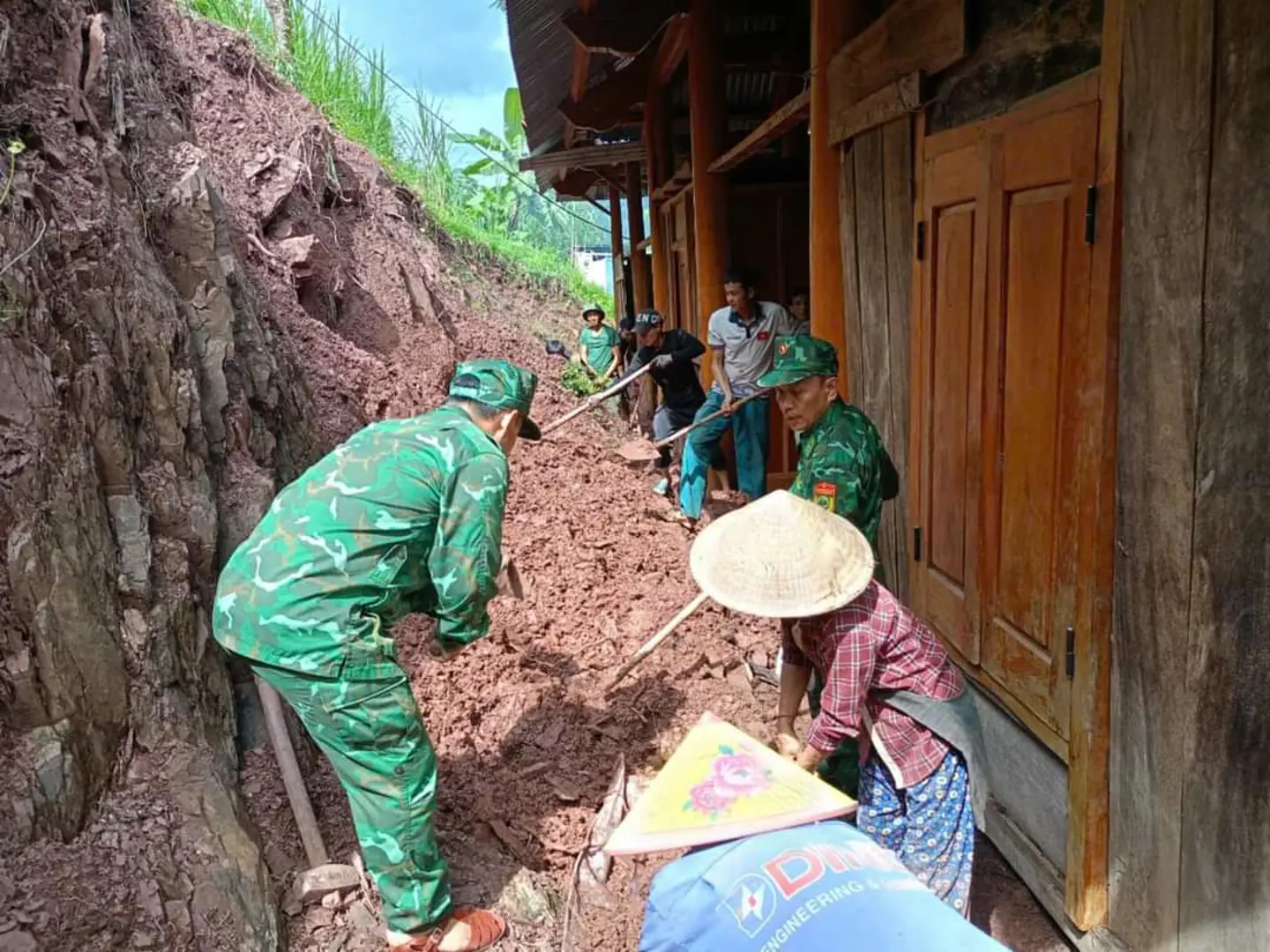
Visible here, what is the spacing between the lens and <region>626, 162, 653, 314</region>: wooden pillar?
1198 cm

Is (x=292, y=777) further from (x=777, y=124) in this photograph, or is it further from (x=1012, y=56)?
(x=777, y=124)

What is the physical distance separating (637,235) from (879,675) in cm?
1099

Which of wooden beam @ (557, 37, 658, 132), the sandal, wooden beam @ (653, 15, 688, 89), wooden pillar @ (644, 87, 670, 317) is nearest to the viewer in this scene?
the sandal

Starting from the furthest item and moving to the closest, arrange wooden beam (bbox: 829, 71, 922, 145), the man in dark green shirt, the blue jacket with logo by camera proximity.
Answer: the man in dark green shirt < wooden beam (bbox: 829, 71, 922, 145) < the blue jacket with logo

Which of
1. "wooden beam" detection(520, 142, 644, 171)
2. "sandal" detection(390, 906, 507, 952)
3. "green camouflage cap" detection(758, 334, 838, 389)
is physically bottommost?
"sandal" detection(390, 906, 507, 952)

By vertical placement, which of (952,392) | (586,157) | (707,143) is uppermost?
(586,157)

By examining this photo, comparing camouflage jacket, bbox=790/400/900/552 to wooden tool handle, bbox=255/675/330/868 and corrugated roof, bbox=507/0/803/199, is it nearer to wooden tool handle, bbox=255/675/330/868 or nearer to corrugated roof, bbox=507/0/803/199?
wooden tool handle, bbox=255/675/330/868

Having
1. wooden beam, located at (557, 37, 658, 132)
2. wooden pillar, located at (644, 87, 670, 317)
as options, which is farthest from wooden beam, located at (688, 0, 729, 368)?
wooden pillar, located at (644, 87, 670, 317)

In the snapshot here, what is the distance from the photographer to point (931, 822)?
94.0 inches

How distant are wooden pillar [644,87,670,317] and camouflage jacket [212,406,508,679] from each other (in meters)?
6.84

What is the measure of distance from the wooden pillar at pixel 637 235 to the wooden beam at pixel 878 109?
8.00 metres

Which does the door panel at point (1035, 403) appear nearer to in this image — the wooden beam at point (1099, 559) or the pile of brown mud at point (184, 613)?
the wooden beam at point (1099, 559)

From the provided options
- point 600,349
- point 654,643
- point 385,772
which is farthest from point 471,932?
point 600,349

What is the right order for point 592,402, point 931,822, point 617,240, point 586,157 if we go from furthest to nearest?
point 617,240
point 586,157
point 592,402
point 931,822
